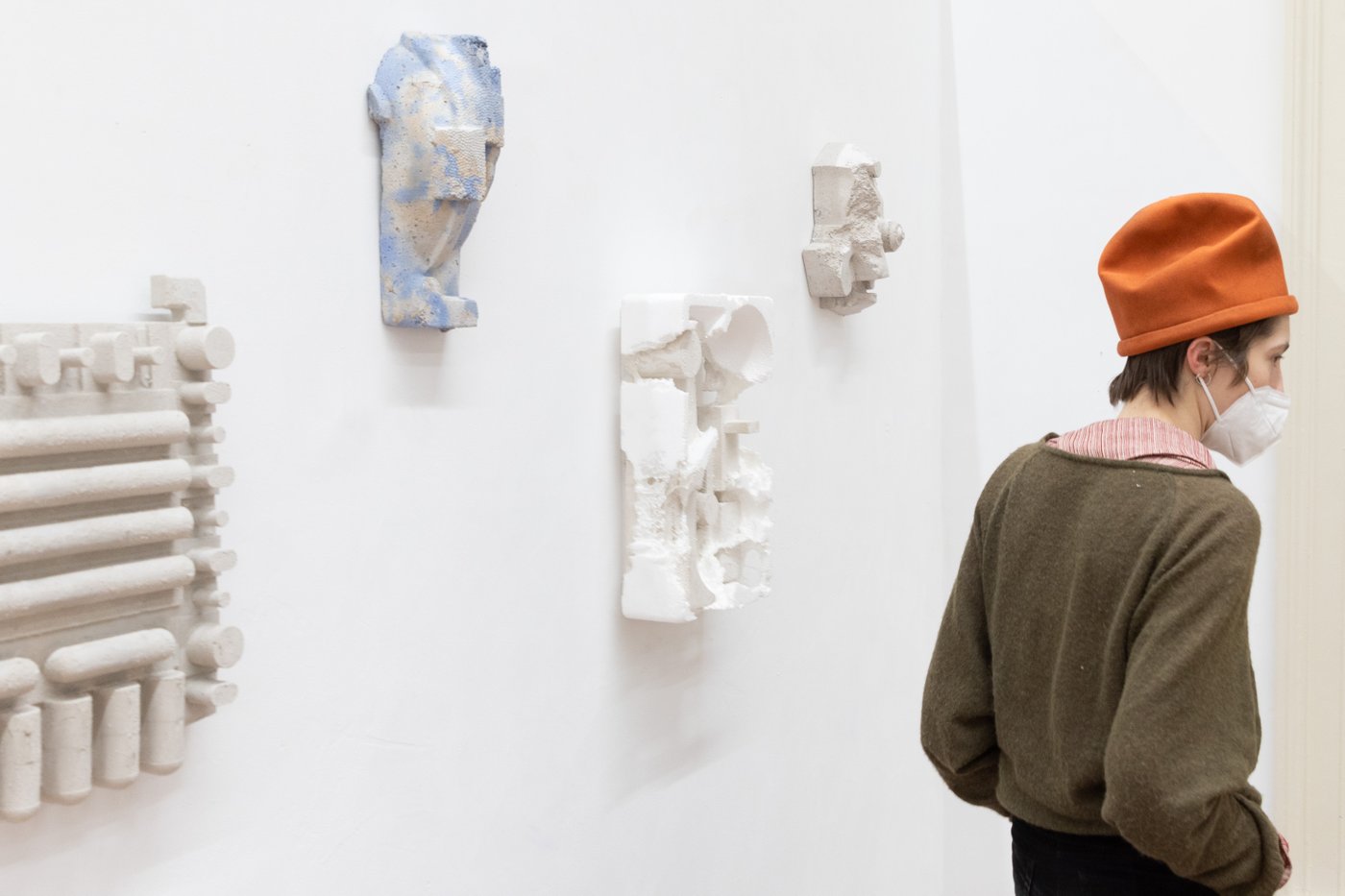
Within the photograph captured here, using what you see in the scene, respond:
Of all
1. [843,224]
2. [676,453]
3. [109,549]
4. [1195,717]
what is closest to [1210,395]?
[1195,717]

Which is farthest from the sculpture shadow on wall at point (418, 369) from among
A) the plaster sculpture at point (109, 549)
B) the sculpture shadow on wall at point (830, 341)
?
the sculpture shadow on wall at point (830, 341)

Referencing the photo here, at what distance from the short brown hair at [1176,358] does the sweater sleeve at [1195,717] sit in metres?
0.29

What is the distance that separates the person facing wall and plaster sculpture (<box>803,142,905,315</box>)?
3.56ft

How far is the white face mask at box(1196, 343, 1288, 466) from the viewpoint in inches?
74.0

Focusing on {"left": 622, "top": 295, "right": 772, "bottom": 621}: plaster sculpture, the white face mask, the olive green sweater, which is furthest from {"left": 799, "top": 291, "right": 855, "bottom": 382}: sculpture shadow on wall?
the white face mask

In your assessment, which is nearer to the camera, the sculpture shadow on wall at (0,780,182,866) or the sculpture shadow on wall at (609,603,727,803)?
the sculpture shadow on wall at (0,780,182,866)

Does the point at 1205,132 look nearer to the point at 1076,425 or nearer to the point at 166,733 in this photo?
the point at 1076,425

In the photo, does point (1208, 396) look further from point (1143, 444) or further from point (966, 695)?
point (966, 695)

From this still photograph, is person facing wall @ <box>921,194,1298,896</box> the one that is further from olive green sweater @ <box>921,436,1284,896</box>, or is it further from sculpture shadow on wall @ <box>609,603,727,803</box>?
sculpture shadow on wall @ <box>609,603,727,803</box>

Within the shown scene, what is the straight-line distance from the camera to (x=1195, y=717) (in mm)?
1561

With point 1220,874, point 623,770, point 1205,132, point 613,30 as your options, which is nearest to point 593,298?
point 613,30

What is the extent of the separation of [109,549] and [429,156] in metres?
0.65

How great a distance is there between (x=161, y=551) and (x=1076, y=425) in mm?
2870

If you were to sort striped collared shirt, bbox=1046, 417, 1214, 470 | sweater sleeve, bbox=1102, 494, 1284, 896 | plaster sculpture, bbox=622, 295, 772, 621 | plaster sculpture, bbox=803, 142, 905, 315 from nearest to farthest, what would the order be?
sweater sleeve, bbox=1102, 494, 1284, 896
striped collared shirt, bbox=1046, 417, 1214, 470
plaster sculpture, bbox=622, 295, 772, 621
plaster sculpture, bbox=803, 142, 905, 315
